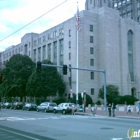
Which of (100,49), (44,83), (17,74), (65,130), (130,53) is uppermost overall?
(100,49)

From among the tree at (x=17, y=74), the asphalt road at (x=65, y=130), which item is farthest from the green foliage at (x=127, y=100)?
the asphalt road at (x=65, y=130)

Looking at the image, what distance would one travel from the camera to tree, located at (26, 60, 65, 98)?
61.1m

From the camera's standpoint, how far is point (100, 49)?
68938mm

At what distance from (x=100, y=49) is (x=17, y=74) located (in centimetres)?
2320

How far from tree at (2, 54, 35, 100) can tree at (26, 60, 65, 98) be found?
5558mm

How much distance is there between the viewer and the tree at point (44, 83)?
61.1 metres

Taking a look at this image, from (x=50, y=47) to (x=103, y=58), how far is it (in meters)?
19.3

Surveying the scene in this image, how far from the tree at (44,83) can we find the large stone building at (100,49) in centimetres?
413

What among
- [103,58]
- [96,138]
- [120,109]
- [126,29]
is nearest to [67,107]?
[120,109]

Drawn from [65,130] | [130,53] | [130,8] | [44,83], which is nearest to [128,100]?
[130,53]

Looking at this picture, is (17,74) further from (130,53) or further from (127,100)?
(130,53)

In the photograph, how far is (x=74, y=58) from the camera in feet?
213

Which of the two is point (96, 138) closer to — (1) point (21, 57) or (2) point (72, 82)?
(2) point (72, 82)

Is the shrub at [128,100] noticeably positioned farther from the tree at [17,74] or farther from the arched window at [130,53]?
the tree at [17,74]
